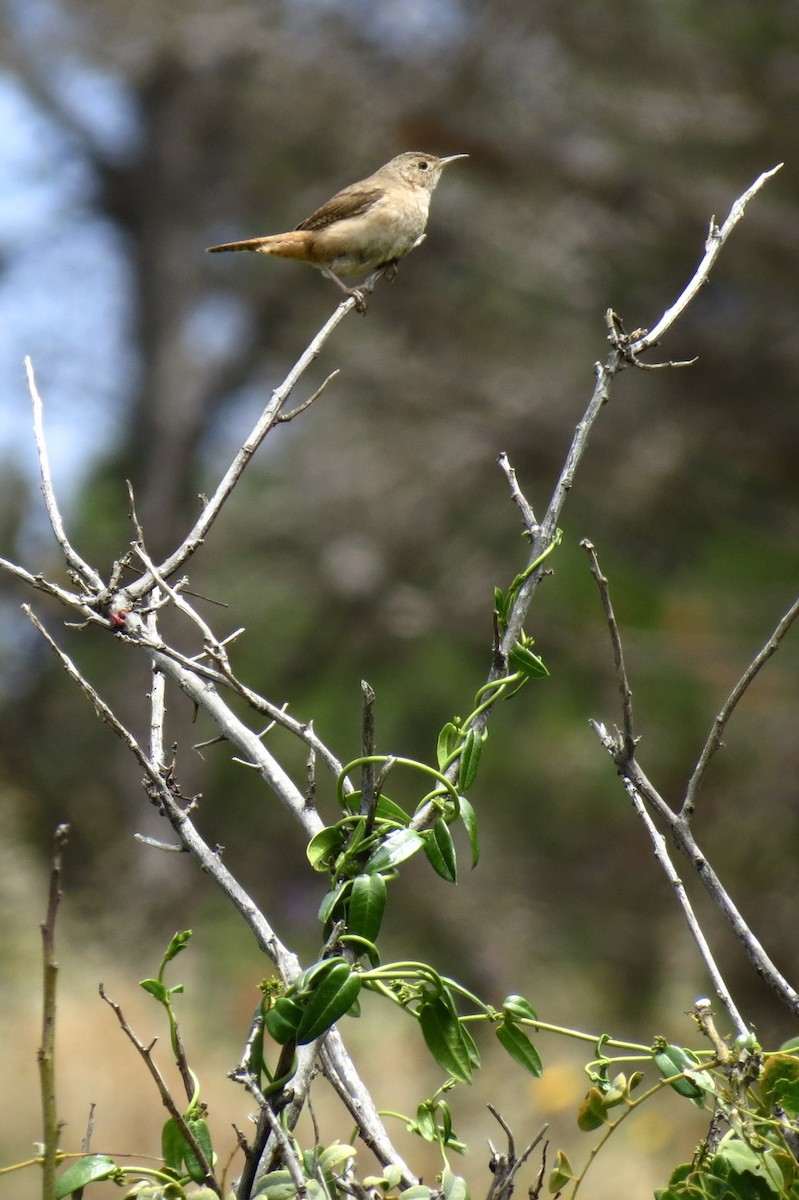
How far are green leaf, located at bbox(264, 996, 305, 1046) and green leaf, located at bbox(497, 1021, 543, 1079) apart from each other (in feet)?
0.73

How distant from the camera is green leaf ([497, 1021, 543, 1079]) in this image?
109 centimetres

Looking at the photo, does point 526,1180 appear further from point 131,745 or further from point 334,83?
point 334,83

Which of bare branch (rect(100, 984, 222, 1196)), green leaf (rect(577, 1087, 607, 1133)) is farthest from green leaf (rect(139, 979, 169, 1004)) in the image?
green leaf (rect(577, 1087, 607, 1133))

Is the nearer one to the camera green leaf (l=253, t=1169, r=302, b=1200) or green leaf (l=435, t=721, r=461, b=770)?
green leaf (l=253, t=1169, r=302, b=1200)

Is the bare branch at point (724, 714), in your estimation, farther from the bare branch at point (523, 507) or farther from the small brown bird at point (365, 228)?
the small brown bird at point (365, 228)

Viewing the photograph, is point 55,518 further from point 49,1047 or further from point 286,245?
point 286,245

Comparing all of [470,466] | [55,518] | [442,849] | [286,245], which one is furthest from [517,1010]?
[470,466]

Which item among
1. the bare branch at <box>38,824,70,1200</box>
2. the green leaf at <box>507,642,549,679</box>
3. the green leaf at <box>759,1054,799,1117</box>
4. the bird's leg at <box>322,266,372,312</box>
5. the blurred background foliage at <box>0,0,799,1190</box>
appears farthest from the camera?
the blurred background foliage at <box>0,0,799,1190</box>

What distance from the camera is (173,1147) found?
1.03 m

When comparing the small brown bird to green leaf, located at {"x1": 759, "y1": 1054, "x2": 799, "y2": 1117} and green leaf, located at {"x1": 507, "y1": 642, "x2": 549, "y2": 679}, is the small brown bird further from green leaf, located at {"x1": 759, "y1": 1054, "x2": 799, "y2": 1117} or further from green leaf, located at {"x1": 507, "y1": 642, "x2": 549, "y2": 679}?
green leaf, located at {"x1": 759, "y1": 1054, "x2": 799, "y2": 1117}

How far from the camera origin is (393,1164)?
996 millimetres

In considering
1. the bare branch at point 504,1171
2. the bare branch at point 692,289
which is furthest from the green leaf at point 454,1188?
the bare branch at point 692,289

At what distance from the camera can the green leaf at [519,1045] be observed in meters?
1.09

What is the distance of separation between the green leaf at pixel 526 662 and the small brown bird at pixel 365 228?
1441 mm
